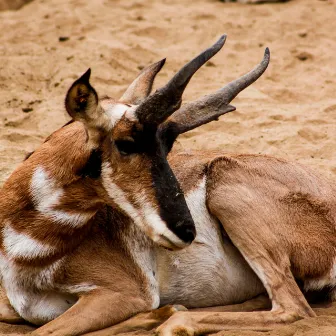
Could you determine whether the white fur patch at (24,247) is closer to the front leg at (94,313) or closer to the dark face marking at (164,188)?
the front leg at (94,313)

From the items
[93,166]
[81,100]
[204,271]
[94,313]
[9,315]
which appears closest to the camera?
[81,100]

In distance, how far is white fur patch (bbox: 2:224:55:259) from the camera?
5.75 meters

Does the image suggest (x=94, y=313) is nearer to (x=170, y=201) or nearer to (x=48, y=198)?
(x=48, y=198)

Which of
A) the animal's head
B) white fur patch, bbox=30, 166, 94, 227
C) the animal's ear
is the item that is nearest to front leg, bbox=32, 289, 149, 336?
white fur patch, bbox=30, 166, 94, 227

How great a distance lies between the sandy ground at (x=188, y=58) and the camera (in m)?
8.70

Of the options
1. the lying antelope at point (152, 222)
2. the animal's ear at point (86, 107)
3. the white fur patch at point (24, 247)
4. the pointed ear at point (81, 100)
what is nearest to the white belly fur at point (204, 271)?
the lying antelope at point (152, 222)

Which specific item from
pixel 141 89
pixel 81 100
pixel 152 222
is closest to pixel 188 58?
pixel 141 89

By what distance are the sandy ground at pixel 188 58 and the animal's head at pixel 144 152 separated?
7.88 feet

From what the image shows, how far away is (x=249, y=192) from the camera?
250 inches

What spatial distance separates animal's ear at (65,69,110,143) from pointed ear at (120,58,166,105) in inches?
27.3

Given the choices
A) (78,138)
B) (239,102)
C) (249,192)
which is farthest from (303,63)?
(78,138)

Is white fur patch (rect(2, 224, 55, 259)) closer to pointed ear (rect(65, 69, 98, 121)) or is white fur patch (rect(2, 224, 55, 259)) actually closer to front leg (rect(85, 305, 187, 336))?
front leg (rect(85, 305, 187, 336))

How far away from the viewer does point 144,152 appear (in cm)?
546

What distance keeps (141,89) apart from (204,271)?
1.48m
